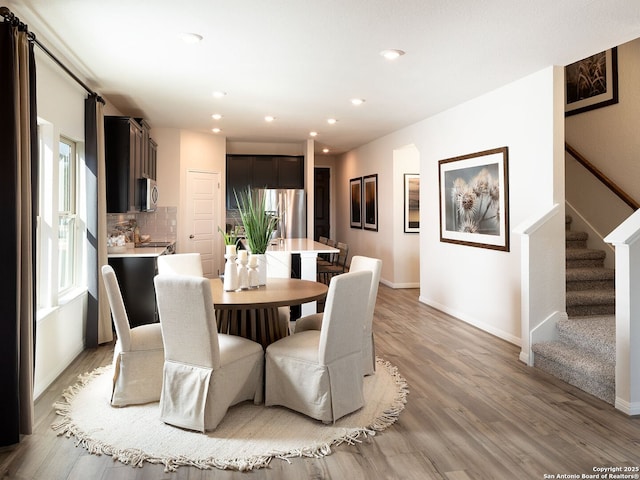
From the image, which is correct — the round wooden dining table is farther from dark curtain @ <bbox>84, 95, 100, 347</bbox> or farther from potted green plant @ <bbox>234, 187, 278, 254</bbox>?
dark curtain @ <bbox>84, 95, 100, 347</bbox>

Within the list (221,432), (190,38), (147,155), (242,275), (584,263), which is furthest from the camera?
(147,155)

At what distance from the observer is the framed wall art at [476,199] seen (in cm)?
488

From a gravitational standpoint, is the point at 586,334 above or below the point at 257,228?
below

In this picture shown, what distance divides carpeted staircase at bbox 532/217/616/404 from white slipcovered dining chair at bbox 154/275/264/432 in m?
2.48

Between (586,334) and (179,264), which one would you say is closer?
(586,334)

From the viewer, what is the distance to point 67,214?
14.3 feet

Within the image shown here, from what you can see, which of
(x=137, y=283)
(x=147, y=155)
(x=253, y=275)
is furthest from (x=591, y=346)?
(x=147, y=155)

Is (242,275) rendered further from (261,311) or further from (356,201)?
(356,201)

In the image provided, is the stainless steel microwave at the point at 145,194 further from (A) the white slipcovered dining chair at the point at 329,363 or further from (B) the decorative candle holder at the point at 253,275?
(A) the white slipcovered dining chair at the point at 329,363

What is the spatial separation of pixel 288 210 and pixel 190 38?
529 centimetres

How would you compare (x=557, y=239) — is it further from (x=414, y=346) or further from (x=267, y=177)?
(x=267, y=177)

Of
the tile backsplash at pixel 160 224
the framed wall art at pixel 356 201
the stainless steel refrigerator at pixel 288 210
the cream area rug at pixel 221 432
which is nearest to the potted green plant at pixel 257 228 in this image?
the cream area rug at pixel 221 432

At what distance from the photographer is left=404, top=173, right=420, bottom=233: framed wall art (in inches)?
312

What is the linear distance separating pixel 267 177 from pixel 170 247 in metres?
2.79
